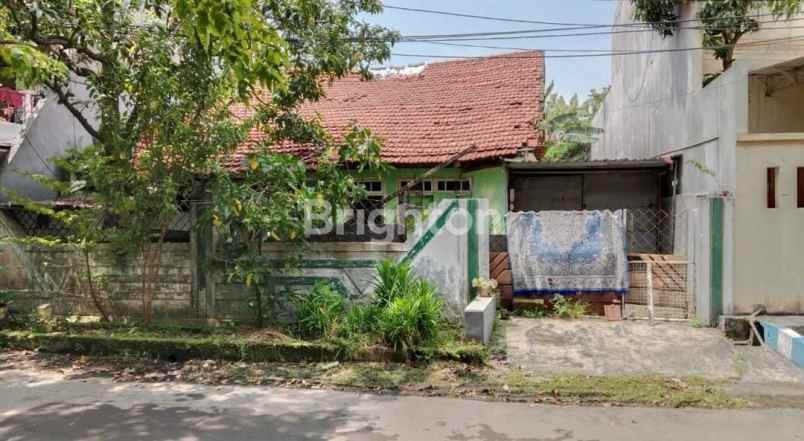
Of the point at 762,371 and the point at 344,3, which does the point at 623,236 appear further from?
the point at 344,3

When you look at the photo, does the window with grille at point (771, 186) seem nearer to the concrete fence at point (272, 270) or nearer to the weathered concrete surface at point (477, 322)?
the concrete fence at point (272, 270)

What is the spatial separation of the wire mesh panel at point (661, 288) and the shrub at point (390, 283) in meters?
3.45

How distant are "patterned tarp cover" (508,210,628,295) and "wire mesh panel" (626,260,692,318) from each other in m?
0.37

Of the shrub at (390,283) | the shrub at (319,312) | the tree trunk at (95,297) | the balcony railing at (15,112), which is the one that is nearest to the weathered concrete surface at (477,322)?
the shrub at (390,283)

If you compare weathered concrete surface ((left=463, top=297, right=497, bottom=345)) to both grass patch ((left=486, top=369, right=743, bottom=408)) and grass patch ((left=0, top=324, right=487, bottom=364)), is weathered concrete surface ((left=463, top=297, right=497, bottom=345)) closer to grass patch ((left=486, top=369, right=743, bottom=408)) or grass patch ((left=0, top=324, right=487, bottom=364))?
grass patch ((left=0, top=324, right=487, bottom=364))

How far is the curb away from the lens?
577 cm

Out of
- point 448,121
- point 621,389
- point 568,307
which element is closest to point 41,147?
point 448,121

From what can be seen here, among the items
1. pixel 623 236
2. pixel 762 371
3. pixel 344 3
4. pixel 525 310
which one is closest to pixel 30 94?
pixel 344 3

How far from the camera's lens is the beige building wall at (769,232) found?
693cm

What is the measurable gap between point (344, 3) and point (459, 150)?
3410 mm

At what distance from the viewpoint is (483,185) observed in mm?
10164

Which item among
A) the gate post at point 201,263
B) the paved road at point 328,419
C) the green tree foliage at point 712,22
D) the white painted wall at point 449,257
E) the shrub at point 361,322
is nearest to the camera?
the paved road at point 328,419

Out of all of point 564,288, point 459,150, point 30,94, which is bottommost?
point 564,288

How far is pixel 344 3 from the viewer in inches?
302
